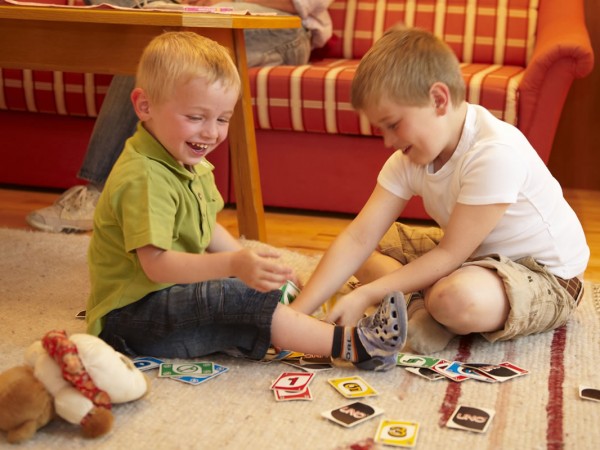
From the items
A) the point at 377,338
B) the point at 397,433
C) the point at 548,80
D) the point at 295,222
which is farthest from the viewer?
the point at 295,222

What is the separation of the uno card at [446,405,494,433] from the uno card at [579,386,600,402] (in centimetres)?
18

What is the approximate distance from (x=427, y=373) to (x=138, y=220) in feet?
1.77

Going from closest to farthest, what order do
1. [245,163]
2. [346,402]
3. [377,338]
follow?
1. [346,402]
2. [377,338]
3. [245,163]

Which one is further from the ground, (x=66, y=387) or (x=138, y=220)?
(x=138, y=220)

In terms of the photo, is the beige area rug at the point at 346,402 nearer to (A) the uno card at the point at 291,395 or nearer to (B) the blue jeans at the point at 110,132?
(A) the uno card at the point at 291,395

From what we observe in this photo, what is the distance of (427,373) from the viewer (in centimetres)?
143

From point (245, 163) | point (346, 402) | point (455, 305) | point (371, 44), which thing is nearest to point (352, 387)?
point (346, 402)

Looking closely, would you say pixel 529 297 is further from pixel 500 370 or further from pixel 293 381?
pixel 293 381

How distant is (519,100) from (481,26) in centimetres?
71

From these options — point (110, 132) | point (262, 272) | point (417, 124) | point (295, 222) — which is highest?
point (417, 124)

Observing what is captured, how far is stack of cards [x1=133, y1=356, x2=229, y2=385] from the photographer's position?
140 cm

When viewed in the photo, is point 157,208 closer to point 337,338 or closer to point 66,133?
point 337,338

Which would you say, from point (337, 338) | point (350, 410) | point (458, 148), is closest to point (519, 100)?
point (458, 148)

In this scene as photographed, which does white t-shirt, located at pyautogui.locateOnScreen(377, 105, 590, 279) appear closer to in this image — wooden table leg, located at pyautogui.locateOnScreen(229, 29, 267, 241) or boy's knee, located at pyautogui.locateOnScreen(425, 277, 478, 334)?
boy's knee, located at pyautogui.locateOnScreen(425, 277, 478, 334)
